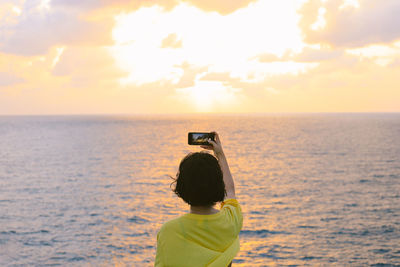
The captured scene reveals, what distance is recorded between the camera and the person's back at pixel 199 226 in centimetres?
267

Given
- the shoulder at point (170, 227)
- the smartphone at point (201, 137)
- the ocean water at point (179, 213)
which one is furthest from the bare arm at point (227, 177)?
the ocean water at point (179, 213)

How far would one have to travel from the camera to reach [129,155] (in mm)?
89812

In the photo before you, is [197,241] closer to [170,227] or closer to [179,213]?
[170,227]

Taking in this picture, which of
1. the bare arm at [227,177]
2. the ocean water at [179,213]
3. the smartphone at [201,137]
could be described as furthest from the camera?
the ocean water at [179,213]

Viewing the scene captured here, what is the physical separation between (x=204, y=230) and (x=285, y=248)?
27519 millimetres

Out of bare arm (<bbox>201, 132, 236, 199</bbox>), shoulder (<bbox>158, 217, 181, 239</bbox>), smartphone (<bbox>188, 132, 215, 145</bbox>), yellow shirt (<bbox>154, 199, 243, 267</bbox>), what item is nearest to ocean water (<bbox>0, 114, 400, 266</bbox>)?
smartphone (<bbox>188, 132, 215, 145</bbox>)

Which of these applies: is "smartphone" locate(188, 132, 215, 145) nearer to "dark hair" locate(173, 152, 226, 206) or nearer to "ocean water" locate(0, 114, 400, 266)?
"dark hair" locate(173, 152, 226, 206)

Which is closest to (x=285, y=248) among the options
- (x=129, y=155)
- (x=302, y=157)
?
(x=302, y=157)

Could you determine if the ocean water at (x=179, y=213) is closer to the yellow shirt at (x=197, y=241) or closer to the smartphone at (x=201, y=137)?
the smartphone at (x=201, y=137)

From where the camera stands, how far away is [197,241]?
2709 mm

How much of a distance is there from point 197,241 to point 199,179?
439 mm

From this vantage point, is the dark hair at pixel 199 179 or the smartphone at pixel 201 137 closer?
the dark hair at pixel 199 179

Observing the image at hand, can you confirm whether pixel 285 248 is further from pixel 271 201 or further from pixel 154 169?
pixel 154 169

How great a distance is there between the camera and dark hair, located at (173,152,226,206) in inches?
107
